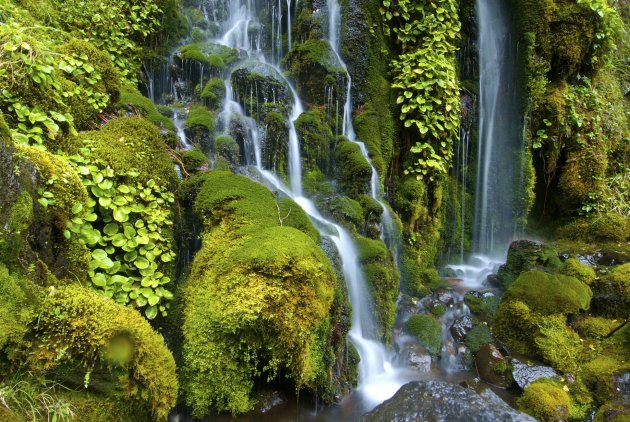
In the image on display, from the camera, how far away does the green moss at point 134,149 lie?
4.23 meters

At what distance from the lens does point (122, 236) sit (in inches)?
153

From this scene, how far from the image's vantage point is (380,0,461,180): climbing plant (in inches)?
329

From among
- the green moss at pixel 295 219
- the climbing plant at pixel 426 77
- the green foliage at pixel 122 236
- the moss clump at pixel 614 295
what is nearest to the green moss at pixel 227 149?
the green moss at pixel 295 219

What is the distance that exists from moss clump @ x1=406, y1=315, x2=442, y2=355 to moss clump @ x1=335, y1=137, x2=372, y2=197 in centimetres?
251

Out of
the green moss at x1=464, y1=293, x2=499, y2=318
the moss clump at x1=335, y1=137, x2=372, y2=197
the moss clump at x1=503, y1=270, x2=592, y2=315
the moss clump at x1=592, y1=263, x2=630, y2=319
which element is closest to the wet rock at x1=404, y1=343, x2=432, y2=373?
the green moss at x1=464, y1=293, x2=499, y2=318

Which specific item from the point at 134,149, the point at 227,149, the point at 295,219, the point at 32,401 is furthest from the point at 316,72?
the point at 32,401

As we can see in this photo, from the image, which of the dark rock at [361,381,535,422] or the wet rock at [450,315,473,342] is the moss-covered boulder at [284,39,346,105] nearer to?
the wet rock at [450,315,473,342]

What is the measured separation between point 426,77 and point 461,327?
17.1 ft

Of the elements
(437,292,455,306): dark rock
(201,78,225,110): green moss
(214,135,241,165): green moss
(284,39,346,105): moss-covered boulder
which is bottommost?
(437,292,455,306): dark rock

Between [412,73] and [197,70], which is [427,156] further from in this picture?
[197,70]

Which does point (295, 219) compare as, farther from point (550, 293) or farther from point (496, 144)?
point (496, 144)

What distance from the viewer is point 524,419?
3.23 m

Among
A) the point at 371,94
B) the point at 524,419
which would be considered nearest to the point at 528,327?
the point at 524,419

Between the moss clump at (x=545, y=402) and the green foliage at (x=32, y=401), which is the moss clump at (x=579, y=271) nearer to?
the moss clump at (x=545, y=402)
